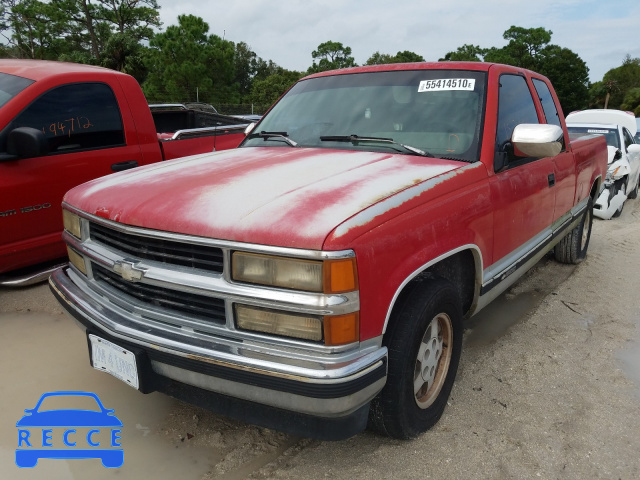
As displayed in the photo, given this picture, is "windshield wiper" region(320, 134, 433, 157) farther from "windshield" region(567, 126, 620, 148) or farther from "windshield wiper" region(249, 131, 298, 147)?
"windshield" region(567, 126, 620, 148)

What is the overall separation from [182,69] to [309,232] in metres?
36.2

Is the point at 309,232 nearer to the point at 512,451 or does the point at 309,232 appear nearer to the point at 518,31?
the point at 512,451

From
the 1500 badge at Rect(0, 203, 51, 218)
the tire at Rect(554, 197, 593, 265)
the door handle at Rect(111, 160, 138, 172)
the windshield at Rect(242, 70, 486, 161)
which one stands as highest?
the windshield at Rect(242, 70, 486, 161)

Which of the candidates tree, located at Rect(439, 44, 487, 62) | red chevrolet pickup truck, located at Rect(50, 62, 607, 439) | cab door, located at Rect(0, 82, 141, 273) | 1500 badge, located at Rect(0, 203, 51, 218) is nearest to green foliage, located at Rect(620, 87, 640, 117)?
tree, located at Rect(439, 44, 487, 62)

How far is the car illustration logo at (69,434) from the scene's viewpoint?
2406mm

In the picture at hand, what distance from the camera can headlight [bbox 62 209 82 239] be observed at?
261 centimetres

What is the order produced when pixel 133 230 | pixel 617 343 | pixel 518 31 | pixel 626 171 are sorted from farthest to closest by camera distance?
1. pixel 518 31
2. pixel 626 171
3. pixel 617 343
4. pixel 133 230

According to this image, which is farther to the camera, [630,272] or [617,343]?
[630,272]

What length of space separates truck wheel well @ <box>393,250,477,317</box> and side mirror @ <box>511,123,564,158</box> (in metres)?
0.68

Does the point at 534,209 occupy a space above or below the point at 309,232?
below

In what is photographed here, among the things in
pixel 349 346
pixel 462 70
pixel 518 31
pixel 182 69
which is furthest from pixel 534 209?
pixel 518 31

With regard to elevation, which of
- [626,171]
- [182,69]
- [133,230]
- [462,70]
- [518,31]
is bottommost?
[626,171]

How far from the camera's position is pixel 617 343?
3639mm

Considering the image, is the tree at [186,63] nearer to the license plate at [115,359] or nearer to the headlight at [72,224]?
the headlight at [72,224]
